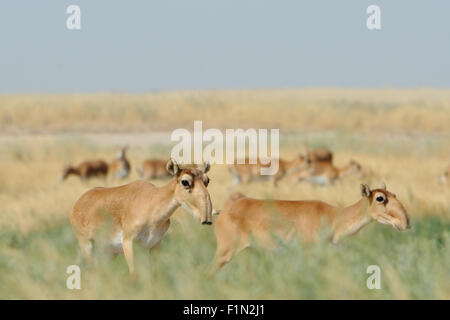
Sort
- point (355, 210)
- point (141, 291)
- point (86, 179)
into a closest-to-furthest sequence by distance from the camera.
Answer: point (141, 291) → point (355, 210) → point (86, 179)

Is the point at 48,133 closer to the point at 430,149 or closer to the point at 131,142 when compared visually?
the point at 131,142

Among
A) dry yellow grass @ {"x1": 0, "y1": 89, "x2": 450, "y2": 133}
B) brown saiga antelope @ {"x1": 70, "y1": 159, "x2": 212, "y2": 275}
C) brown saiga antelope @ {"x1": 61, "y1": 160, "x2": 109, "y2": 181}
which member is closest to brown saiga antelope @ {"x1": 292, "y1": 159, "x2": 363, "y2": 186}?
brown saiga antelope @ {"x1": 61, "y1": 160, "x2": 109, "y2": 181}

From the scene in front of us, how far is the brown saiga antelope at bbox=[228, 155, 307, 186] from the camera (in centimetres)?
2100

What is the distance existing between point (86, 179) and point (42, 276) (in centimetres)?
1328

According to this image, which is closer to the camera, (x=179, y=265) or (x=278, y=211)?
(x=179, y=265)

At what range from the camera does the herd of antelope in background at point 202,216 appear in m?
8.12

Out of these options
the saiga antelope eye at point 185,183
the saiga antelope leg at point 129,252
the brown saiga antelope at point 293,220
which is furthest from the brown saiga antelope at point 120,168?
the saiga antelope eye at point 185,183

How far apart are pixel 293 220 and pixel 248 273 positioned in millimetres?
1036

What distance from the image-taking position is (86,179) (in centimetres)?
2167

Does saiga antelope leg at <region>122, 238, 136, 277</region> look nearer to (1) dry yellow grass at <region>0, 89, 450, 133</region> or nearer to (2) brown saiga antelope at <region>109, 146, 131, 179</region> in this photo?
(2) brown saiga antelope at <region>109, 146, 131, 179</region>

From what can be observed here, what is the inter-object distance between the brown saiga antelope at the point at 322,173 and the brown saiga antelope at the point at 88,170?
14.2 feet

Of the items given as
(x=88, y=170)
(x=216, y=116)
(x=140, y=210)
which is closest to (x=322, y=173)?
(x=88, y=170)

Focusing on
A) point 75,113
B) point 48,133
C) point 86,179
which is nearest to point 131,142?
point 48,133

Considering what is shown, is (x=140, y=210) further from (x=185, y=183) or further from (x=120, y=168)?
(x=120, y=168)
